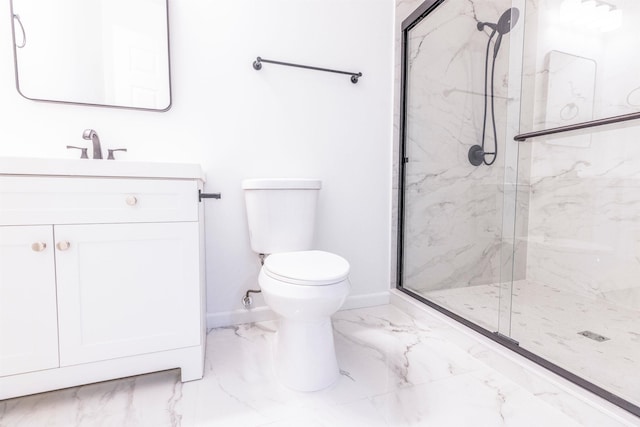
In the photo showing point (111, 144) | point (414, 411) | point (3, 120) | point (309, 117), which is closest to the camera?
point (414, 411)

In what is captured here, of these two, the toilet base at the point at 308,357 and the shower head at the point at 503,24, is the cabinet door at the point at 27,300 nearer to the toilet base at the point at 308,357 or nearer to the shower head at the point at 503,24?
the toilet base at the point at 308,357

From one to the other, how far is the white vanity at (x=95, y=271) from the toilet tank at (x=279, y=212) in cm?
38

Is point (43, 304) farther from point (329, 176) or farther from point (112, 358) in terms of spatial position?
point (329, 176)

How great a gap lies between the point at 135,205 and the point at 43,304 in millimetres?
387

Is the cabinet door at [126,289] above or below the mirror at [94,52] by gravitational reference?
below

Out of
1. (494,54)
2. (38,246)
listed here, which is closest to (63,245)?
(38,246)

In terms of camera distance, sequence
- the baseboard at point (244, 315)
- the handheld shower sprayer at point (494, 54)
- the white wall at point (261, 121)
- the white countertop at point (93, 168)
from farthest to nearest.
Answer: the handheld shower sprayer at point (494, 54) → the baseboard at point (244, 315) → the white wall at point (261, 121) → the white countertop at point (93, 168)

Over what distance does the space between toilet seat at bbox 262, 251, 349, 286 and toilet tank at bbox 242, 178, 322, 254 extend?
0.49ft

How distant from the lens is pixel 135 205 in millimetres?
1013

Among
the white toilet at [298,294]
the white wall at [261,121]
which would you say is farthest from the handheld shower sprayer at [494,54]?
the white toilet at [298,294]

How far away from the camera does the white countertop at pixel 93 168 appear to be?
891mm

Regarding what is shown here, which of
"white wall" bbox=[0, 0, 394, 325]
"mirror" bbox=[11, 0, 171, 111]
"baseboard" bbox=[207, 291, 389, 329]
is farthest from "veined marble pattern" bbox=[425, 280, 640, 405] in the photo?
"mirror" bbox=[11, 0, 171, 111]

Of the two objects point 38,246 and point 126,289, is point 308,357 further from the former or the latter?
point 38,246

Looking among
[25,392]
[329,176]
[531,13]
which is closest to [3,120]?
[25,392]
